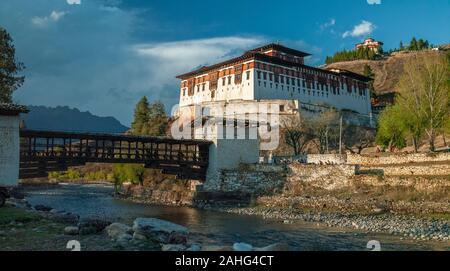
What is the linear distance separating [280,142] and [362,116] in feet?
90.9

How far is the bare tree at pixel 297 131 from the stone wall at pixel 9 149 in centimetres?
4437

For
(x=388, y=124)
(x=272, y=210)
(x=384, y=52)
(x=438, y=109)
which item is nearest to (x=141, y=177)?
(x=272, y=210)

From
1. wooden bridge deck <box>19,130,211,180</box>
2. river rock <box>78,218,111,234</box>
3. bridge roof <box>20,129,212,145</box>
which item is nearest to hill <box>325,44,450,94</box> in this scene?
wooden bridge deck <box>19,130,211,180</box>

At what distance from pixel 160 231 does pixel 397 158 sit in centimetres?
3445

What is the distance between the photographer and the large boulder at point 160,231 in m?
20.1

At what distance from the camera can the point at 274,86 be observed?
88.4 metres

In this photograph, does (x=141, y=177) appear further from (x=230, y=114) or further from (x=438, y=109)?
(x=438, y=109)

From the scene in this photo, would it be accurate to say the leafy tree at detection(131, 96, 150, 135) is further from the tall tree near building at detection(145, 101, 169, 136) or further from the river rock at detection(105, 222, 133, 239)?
the river rock at detection(105, 222, 133, 239)

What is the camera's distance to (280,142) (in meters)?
79.1

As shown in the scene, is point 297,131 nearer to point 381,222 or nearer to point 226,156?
point 226,156

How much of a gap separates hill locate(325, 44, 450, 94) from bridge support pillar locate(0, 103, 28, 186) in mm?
138159

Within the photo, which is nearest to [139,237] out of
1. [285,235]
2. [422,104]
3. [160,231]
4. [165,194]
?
[160,231]

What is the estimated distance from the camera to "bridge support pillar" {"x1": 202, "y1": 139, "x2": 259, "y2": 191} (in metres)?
58.1

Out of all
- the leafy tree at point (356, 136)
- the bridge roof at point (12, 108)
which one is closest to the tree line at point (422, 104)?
the leafy tree at point (356, 136)
